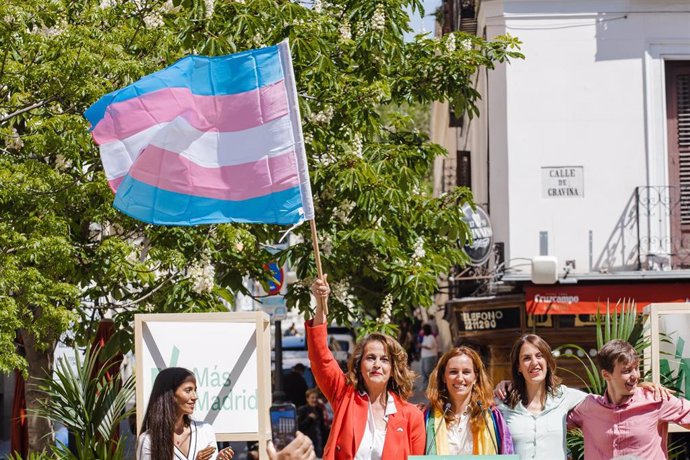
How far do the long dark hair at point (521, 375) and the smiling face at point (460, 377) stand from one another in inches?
15.6

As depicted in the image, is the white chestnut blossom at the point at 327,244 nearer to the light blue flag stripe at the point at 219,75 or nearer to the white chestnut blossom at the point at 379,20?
the white chestnut blossom at the point at 379,20

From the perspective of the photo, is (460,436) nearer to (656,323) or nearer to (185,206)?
(656,323)

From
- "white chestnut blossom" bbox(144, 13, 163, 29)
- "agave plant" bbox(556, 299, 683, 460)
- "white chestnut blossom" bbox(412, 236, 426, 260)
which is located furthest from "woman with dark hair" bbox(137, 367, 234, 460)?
"white chestnut blossom" bbox(144, 13, 163, 29)

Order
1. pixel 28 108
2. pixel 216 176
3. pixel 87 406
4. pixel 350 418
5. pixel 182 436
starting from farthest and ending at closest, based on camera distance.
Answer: pixel 28 108
pixel 87 406
pixel 216 176
pixel 350 418
pixel 182 436

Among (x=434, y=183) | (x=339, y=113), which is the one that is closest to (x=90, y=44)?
(x=339, y=113)

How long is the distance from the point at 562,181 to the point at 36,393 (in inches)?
348

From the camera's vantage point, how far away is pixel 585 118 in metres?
18.6

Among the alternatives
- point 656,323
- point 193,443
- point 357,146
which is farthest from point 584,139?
point 193,443

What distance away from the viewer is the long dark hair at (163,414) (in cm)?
687

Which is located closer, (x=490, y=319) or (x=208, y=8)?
(x=208, y=8)

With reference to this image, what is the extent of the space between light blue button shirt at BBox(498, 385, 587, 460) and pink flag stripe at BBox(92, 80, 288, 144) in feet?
8.17

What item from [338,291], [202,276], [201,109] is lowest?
[338,291]

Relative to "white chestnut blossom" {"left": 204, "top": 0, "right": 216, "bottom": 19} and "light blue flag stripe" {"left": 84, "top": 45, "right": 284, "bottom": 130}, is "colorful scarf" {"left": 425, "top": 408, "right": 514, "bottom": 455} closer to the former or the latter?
"light blue flag stripe" {"left": 84, "top": 45, "right": 284, "bottom": 130}

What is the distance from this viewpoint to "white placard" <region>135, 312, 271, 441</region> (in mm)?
9078
